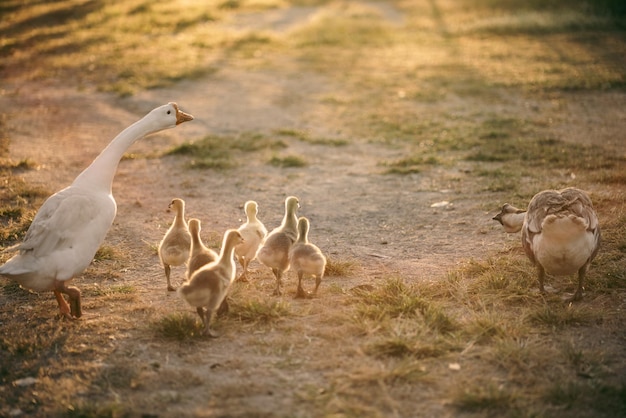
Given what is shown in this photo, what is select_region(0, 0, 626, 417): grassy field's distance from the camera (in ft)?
16.0

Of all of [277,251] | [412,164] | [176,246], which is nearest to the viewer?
[277,251]

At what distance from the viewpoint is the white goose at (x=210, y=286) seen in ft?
17.7

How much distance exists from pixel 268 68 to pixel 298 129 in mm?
6333

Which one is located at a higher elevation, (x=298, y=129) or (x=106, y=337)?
(x=106, y=337)

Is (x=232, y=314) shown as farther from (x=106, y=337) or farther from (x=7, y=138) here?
(x=7, y=138)

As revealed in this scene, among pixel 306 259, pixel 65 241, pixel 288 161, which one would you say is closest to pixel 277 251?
pixel 306 259

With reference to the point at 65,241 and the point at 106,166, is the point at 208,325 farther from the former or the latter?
the point at 106,166

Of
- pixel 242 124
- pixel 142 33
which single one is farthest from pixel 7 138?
pixel 142 33

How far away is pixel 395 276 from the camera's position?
6.80 meters

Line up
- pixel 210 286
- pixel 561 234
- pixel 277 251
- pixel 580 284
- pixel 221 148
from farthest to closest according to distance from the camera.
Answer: pixel 221 148 < pixel 277 251 < pixel 580 284 < pixel 561 234 < pixel 210 286

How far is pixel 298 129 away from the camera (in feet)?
43.8

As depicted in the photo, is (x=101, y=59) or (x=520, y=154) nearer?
(x=520, y=154)

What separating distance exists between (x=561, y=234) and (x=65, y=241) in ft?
14.2

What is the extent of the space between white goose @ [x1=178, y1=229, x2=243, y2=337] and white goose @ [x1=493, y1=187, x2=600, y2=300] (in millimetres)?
2741
